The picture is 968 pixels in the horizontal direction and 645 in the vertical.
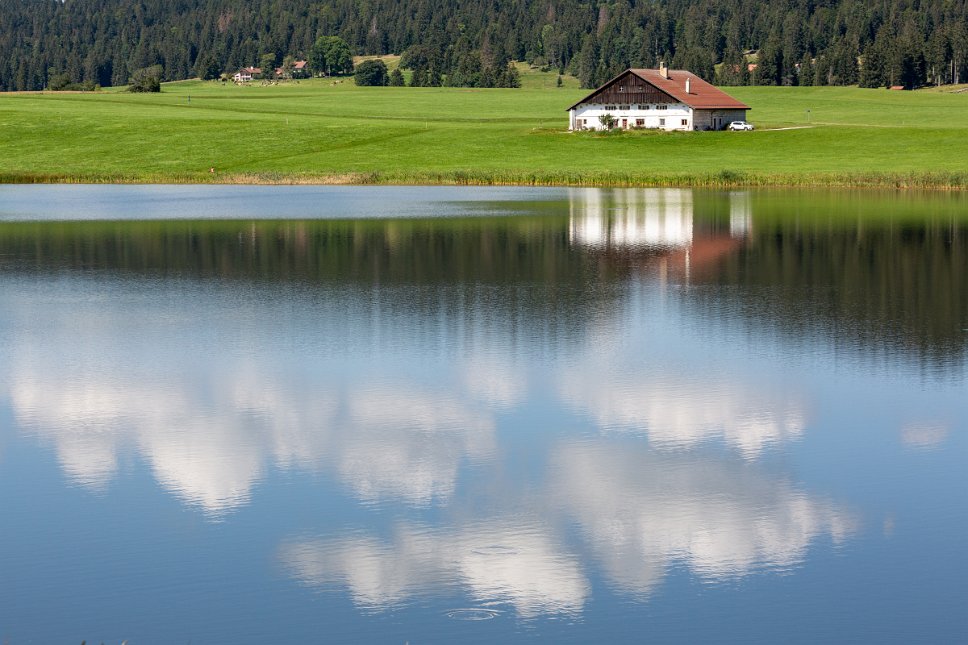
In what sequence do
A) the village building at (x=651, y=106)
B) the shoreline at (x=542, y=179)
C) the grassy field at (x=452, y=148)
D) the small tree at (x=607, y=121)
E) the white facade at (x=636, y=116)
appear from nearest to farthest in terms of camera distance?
1. the shoreline at (x=542, y=179)
2. the grassy field at (x=452, y=148)
3. the small tree at (x=607, y=121)
4. the village building at (x=651, y=106)
5. the white facade at (x=636, y=116)

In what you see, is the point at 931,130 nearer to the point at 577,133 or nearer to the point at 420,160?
the point at 577,133

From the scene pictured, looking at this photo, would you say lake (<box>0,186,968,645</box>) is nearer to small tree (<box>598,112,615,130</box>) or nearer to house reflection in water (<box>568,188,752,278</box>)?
house reflection in water (<box>568,188,752,278</box>)

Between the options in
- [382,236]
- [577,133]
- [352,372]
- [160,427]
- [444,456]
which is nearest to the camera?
[444,456]

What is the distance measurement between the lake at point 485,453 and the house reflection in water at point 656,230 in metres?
3.23

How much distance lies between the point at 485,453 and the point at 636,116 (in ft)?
413

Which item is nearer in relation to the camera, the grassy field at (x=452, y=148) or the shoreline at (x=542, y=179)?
the shoreline at (x=542, y=179)

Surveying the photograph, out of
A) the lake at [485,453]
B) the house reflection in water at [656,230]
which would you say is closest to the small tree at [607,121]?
the house reflection in water at [656,230]

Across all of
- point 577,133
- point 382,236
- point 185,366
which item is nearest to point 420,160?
point 577,133

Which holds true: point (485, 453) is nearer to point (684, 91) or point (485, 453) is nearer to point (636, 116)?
point (636, 116)

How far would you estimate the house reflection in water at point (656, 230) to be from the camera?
45250 mm

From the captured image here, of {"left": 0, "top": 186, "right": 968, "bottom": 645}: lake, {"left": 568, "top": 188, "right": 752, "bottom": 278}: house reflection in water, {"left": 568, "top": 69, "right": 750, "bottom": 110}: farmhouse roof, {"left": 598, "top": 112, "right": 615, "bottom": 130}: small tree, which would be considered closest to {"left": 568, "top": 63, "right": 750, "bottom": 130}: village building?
{"left": 568, "top": 69, "right": 750, "bottom": 110}: farmhouse roof

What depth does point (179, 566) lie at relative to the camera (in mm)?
14344

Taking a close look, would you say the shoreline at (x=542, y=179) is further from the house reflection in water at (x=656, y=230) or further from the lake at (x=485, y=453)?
the lake at (x=485, y=453)

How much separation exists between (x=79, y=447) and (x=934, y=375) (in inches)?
603
